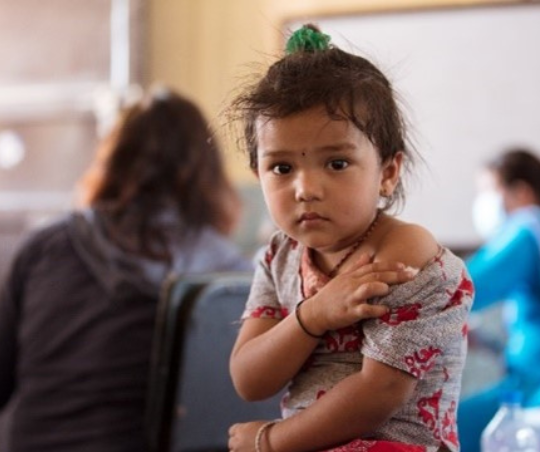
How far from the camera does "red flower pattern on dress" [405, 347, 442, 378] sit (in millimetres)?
974

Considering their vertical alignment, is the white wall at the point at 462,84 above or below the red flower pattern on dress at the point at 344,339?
below

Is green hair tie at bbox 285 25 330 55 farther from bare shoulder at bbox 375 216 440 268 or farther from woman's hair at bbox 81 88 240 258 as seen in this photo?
woman's hair at bbox 81 88 240 258

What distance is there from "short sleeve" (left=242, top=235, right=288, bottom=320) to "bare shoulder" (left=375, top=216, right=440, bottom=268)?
0.48 ft

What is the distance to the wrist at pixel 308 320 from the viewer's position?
1.00 m

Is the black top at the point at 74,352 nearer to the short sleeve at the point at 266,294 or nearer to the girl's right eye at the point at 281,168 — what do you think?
the short sleeve at the point at 266,294

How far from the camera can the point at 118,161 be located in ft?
7.04

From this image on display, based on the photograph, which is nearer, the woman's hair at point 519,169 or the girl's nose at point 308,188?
the girl's nose at point 308,188

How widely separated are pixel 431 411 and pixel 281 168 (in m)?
0.27

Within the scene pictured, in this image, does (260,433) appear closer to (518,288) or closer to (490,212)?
(518,288)

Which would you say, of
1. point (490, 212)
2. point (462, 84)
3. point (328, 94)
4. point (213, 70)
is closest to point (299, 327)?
point (328, 94)

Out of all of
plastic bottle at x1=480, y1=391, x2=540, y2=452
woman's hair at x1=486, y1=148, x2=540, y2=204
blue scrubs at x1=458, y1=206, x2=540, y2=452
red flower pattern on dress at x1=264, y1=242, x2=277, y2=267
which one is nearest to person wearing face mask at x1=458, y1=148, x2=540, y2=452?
blue scrubs at x1=458, y1=206, x2=540, y2=452

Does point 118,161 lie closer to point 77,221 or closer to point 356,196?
point 77,221

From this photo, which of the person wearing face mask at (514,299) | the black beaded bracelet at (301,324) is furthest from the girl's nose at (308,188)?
the person wearing face mask at (514,299)

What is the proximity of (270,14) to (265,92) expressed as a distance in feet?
11.4
